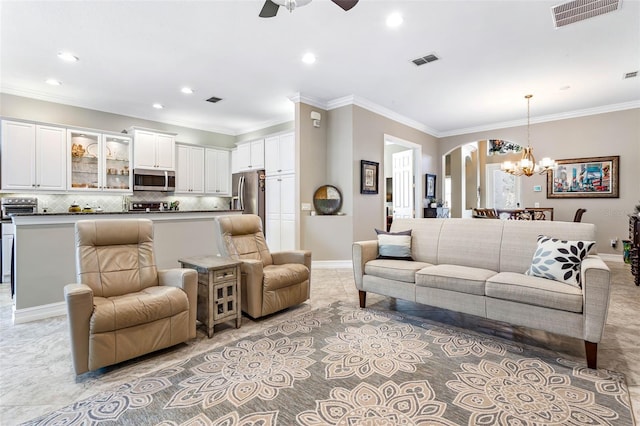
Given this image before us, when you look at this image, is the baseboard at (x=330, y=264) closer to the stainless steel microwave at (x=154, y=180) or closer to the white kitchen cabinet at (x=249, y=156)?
the white kitchen cabinet at (x=249, y=156)

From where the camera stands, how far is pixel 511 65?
13.9 ft

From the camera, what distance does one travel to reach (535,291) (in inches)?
91.8

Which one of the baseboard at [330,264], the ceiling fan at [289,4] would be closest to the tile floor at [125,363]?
the baseboard at [330,264]

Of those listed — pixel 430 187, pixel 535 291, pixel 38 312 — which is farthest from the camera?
pixel 430 187

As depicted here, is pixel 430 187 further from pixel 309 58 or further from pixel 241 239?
pixel 241 239

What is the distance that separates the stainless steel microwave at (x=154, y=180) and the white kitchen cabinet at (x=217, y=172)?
0.84m

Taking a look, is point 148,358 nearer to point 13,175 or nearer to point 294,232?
point 294,232

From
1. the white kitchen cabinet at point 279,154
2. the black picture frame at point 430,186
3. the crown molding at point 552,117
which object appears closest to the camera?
the crown molding at point 552,117

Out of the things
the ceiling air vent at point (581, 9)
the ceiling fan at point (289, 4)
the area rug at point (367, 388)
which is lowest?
the area rug at point (367, 388)

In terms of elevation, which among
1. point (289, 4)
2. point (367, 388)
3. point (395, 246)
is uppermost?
point (289, 4)

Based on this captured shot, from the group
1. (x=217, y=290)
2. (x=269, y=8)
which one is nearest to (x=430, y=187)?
(x=217, y=290)

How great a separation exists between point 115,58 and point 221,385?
409 centimetres

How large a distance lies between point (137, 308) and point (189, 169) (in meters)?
5.18

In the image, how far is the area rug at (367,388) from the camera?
66.3 inches
